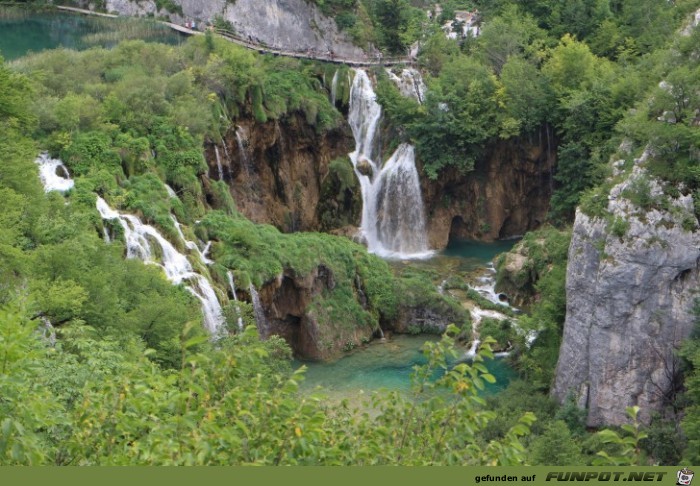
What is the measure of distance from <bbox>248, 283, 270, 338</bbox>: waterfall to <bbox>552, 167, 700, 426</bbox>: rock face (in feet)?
34.2

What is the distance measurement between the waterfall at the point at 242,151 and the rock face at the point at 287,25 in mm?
12424

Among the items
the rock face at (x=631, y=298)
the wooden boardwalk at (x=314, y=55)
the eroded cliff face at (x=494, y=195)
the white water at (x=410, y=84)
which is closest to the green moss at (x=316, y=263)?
the rock face at (x=631, y=298)

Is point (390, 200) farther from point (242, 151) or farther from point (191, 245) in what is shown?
point (191, 245)

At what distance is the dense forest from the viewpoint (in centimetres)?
841

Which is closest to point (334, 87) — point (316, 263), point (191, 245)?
point (316, 263)

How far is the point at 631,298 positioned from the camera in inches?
930

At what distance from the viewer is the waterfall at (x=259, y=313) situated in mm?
28844

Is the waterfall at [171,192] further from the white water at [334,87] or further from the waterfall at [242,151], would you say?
the white water at [334,87]

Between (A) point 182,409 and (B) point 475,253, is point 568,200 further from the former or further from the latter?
(A) point 182,409

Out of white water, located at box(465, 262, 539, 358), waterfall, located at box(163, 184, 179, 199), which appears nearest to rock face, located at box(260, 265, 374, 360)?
white water, located at box(465, 262, 539, 358)

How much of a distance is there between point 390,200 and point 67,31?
2821 centimetres

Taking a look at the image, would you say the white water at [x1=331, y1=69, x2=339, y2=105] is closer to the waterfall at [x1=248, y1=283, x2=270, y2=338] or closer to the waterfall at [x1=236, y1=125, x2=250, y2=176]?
the waterfall at [x1=236, y1=125, x2=250, y2=176]

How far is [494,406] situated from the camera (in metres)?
24.9

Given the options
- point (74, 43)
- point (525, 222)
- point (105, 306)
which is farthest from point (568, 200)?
point (74, 43)
